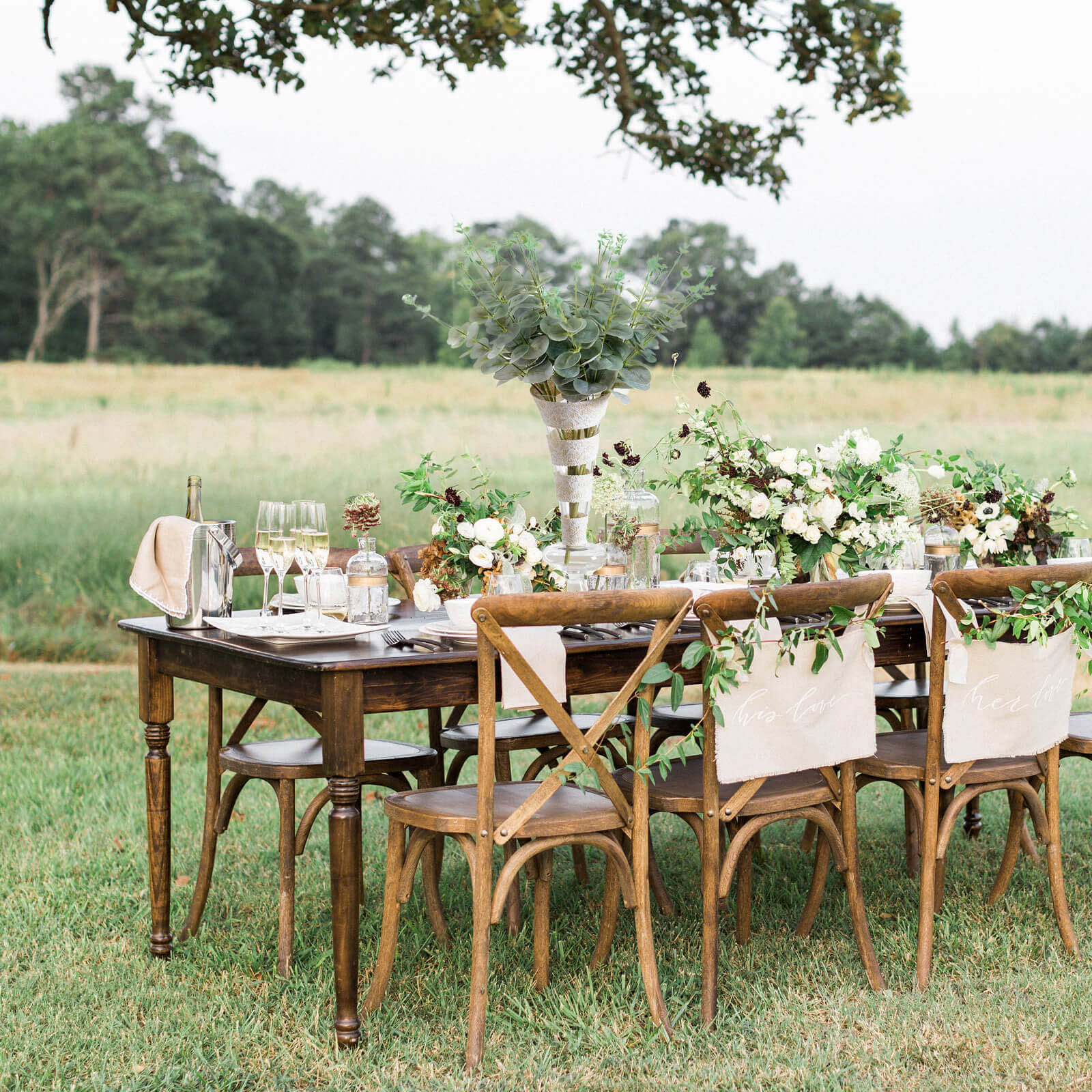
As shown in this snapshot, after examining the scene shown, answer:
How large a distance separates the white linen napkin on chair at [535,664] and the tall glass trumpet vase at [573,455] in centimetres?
52

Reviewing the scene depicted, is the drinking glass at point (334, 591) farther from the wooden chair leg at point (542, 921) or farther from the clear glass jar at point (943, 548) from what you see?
the clear glass jar at point (943, 548)

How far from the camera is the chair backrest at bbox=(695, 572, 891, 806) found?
106 inches

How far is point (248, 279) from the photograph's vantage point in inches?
707

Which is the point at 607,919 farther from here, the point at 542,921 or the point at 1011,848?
the point at 1011,848

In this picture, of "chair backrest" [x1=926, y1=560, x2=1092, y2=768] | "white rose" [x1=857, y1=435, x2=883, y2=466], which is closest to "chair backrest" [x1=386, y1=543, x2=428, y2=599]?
"white rose" [x1=857, y1=435, x2=883, y2=466]

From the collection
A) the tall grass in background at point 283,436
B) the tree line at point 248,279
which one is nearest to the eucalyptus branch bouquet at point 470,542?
the tall grass in background at point 283,436

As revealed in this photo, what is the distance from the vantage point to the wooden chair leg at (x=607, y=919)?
302cm

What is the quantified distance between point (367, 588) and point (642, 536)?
26.6 inches

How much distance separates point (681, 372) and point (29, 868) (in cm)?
1173

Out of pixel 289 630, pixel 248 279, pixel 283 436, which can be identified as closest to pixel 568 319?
pixel 289 630

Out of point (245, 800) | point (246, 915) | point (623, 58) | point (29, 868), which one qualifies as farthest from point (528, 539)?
point (623, 58)

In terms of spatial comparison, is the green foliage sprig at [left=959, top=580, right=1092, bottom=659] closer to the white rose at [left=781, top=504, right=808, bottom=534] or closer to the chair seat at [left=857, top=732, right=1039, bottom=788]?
the chair seat at [left=857, top=732, right=1039, bottom=788]

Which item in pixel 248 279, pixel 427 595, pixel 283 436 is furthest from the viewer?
pixel 248 279

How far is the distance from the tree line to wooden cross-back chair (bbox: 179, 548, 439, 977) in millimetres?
12304
